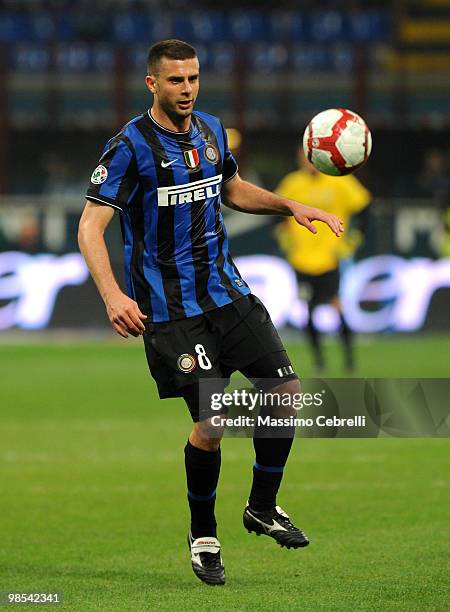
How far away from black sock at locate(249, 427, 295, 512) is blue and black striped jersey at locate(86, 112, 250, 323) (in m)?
0.63

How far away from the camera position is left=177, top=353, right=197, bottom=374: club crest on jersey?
5.25 meters

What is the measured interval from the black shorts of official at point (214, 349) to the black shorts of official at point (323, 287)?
7.87m

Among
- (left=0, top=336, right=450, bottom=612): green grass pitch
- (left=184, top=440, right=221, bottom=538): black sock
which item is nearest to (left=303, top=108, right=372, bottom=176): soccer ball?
(left=184, top=440, right=221, bottom=538): black sock

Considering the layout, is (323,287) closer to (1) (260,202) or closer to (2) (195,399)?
(1) (260,202)

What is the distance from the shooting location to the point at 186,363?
526 cm

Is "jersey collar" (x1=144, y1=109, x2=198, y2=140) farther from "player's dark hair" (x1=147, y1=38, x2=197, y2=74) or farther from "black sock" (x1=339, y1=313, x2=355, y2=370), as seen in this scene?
"black sock" (x1=339, y1=313, x2=355, y2=370)

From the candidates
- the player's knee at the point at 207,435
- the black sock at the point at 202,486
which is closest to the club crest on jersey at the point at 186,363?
the player's knee at the point at 207,435

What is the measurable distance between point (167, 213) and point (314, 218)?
2.09ft

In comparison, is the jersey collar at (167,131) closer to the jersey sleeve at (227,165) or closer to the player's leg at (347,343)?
the jersey sleeve at (227,165)

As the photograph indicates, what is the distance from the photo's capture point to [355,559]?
5.59 m

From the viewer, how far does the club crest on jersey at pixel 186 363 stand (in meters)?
5.25

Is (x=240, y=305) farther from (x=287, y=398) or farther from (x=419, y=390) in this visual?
(x=419, y=390)

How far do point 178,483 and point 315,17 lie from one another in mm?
18820

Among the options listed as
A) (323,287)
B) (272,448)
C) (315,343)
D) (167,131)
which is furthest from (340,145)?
(323,287)
